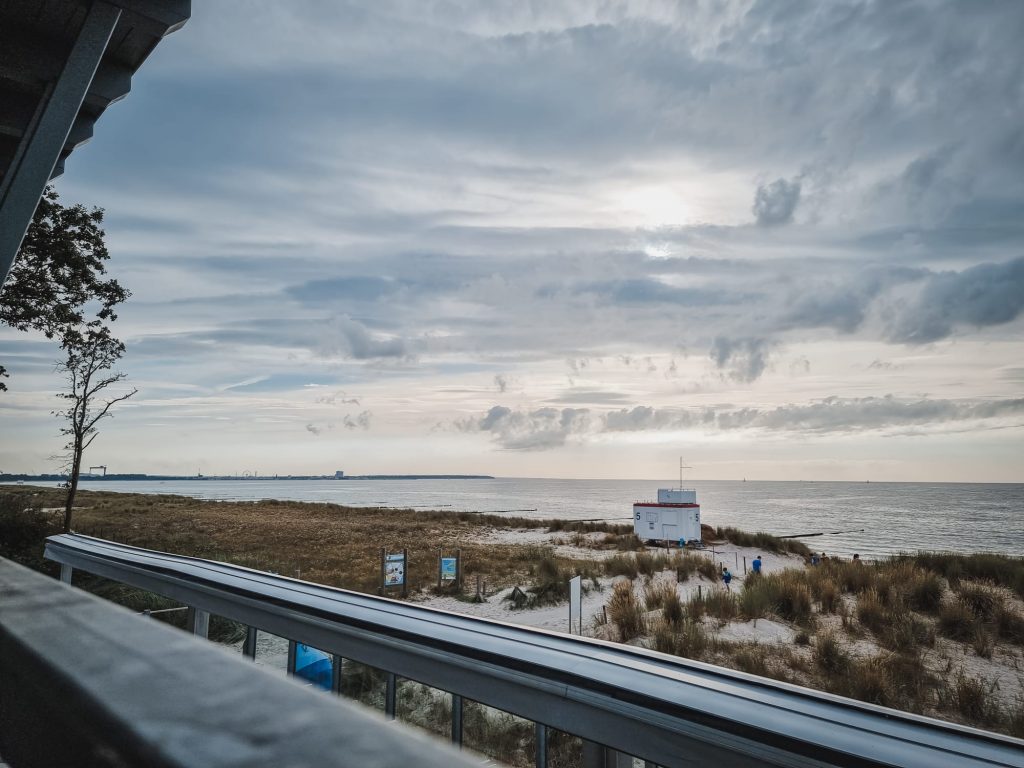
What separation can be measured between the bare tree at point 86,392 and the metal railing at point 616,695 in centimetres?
1678

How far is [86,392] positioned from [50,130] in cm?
1698

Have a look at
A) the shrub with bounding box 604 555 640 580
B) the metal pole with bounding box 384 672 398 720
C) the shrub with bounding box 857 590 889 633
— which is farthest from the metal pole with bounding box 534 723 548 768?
the shrub with bounding box 604 555 640 580

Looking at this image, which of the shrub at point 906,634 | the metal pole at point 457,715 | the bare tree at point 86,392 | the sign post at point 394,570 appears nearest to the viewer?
the metal pole at point 457,715

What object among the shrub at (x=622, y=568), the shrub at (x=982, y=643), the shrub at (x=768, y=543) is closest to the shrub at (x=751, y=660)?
the shrub at (x=982, y=643)

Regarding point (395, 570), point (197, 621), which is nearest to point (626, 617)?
point (395, 570)

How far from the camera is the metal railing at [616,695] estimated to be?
868mm

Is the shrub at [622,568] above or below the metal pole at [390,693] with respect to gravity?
below

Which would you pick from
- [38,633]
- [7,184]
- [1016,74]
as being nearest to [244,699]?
[38,633]

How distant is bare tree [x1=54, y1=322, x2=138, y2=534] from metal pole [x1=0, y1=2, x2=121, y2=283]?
50.2ft

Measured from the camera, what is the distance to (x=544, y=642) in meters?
1.33

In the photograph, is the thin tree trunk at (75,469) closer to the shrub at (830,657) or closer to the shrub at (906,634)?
the shrub at (830,657)

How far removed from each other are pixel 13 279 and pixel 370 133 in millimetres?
6925

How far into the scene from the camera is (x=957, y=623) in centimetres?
704

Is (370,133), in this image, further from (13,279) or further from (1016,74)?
(1016,74)
